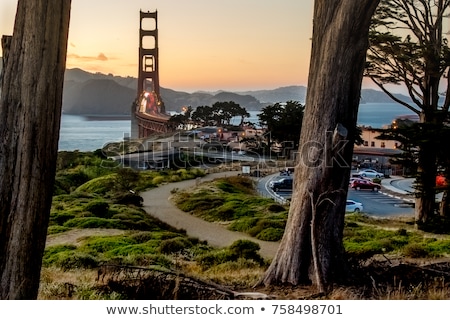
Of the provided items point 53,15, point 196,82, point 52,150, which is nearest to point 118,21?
point 196,82

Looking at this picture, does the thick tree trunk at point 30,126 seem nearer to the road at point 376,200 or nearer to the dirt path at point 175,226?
the dirt path at point 175,226

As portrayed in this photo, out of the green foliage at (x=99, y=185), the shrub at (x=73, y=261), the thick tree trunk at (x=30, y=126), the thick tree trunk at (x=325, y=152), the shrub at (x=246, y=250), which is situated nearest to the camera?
the thick tree trunk at (x=30, y=126)

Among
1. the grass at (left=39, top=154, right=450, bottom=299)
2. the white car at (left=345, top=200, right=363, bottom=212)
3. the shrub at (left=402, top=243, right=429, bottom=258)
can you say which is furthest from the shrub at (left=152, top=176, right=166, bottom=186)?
the shrub at (left=402, top=243, right=429, bottom=258)

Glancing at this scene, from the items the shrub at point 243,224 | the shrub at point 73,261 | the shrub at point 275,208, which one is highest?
the shrub at point 275,208

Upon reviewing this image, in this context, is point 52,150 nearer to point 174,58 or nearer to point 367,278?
point 174,58

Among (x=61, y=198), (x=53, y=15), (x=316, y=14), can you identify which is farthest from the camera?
(x=61, y=198)

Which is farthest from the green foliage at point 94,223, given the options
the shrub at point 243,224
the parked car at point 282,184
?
the parked car at point 282,184
